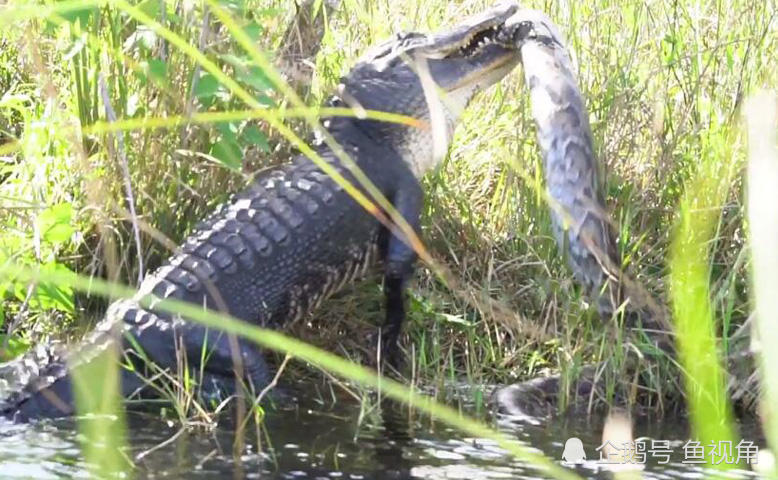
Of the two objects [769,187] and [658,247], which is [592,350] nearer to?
[658,247]

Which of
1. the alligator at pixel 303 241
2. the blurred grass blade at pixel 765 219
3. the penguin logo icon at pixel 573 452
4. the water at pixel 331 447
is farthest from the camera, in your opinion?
the alligator at pixel 303 241

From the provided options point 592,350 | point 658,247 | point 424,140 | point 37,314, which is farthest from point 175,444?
point 658,247

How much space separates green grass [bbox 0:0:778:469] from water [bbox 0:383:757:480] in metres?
0.35

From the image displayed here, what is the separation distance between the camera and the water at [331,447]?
295 cm

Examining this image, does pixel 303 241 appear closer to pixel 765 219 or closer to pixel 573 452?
pixel 573 452

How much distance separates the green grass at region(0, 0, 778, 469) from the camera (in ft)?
12.8

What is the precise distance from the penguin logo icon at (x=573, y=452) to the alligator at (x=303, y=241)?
872 millimetres

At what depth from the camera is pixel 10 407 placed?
135 inches

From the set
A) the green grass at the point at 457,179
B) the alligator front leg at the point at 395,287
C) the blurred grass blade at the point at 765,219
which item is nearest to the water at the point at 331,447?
the green grass at the point at 457,179

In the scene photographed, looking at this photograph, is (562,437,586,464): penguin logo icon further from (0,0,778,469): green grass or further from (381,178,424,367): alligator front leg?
(381,178,424,367): alligator front leg

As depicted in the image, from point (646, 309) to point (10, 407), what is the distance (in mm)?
1926

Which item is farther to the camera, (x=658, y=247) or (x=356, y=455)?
(x=658, y=247)

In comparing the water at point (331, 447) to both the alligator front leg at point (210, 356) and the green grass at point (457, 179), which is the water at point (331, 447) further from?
the green grass at point (457, 179)

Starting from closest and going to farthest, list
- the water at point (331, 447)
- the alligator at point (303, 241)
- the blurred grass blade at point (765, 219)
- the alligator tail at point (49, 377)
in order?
the blurred grass blade at point (765, 219)
the water at point (331, 447)
the alligator tail at point (49, 377)
the alligator at point (303, 241)
